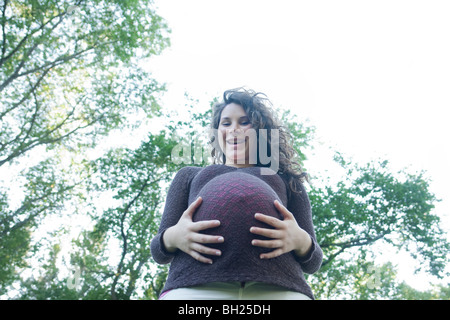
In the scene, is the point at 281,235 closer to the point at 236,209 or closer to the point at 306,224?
the point at 236,209

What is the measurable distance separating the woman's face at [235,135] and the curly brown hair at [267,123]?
43 millimetres

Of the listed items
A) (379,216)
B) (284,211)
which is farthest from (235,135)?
(379,216)

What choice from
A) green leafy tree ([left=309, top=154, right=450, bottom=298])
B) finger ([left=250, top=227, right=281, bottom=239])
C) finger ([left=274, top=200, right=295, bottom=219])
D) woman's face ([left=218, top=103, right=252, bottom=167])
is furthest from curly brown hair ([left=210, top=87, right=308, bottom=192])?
green leafy tree ([left=309, top=154, right=450, bottom=298])

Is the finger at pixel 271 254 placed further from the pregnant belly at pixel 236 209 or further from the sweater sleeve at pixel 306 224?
the sweater sleeve at pixel 306 224

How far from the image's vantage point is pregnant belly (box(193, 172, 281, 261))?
1244 millimetres

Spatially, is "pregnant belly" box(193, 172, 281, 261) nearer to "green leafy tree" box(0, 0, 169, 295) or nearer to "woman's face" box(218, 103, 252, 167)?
"woman's face" box(218, 103, 252, 167)

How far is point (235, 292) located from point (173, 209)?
0.54 metres

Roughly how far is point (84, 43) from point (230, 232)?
11405 mm

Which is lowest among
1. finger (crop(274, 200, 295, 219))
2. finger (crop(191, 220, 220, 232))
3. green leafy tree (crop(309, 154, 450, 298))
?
finger (crop(191, 220, 220, 232))

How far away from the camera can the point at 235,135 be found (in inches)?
73.4

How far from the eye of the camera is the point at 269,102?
6.95 ft

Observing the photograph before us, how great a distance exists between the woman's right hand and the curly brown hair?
2.10 feet

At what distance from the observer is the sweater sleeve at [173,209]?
148 centimetres
